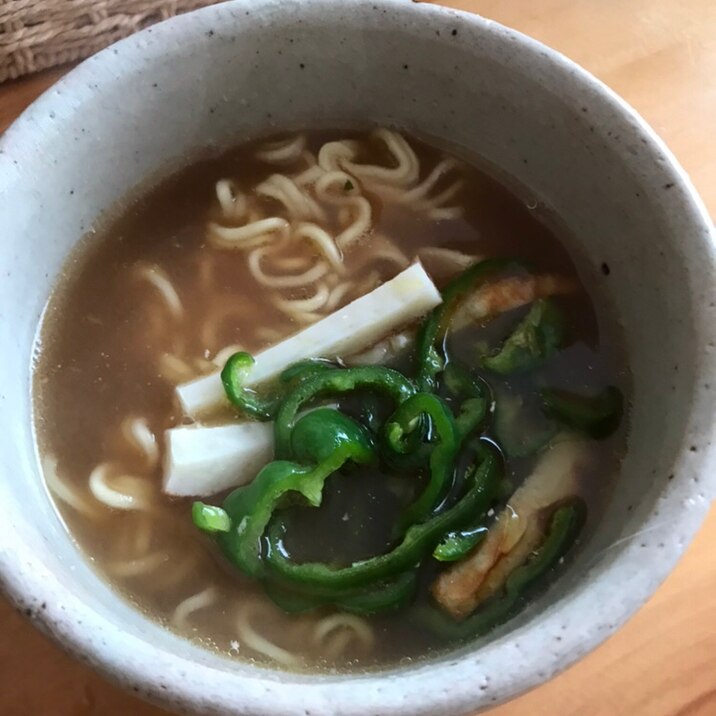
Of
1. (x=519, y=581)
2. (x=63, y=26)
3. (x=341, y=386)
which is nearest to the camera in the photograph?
(x=519, y=581)

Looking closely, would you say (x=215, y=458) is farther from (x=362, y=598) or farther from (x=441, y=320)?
(x=441, y=320)

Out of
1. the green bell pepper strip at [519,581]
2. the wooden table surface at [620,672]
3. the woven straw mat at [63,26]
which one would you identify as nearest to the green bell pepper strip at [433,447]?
the green bell pepper strip at [519,581]

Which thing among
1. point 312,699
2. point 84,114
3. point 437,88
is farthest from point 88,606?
point 437,88

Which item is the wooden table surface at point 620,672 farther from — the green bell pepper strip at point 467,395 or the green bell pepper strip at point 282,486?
the green bell pepper strip at point 467,395

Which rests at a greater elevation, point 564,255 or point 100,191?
point 100,191

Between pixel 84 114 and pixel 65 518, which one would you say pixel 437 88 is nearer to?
pixel 84 114

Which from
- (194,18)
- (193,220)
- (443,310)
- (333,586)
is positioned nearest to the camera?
(333,586)

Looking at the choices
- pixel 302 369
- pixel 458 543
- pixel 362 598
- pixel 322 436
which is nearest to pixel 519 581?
pixel 458 543
